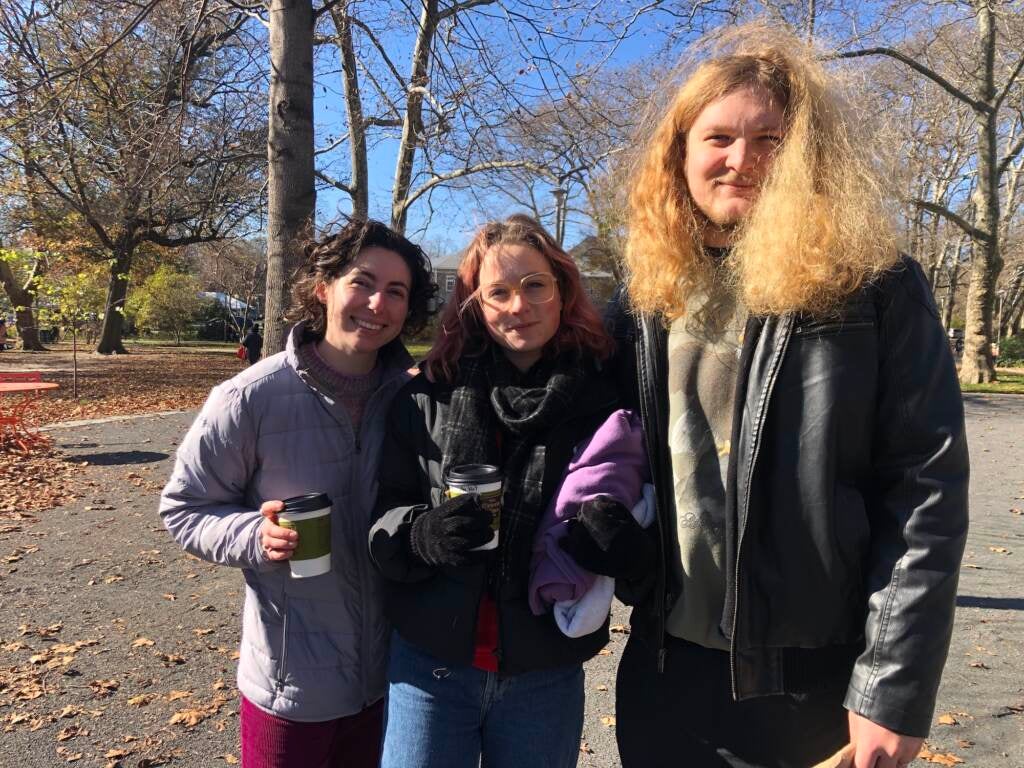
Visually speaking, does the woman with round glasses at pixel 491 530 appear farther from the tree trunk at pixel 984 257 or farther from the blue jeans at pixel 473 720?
the tree trunk at pixel 984 257

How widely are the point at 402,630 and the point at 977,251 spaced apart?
2433cm

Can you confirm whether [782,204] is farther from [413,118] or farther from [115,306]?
[115,306]

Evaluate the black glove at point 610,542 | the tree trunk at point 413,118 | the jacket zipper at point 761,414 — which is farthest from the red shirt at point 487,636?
the tree trunk at point 413,118

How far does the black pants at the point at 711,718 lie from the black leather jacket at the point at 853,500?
3.5 inches

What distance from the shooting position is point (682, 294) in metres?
1.74

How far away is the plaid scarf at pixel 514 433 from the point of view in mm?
1802

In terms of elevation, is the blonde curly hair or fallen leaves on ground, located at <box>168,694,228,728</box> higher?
the blonde curly hair

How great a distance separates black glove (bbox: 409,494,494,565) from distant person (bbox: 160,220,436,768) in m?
0.36

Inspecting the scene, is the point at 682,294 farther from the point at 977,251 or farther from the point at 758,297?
the point at 977,251

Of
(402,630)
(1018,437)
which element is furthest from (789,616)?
(1018,437)

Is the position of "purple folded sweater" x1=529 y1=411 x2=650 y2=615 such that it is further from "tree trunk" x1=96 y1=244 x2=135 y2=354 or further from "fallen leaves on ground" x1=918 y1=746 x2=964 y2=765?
"tree trunk" x1=96 y1=244 x2=135 y2=354

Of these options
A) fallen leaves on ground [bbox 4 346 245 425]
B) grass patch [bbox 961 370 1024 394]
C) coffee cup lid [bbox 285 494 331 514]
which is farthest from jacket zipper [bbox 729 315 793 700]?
grass patch [bbox 961 370 1024 394]

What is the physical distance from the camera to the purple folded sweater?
1.71 meters

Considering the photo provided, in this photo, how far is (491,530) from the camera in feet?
5.56
